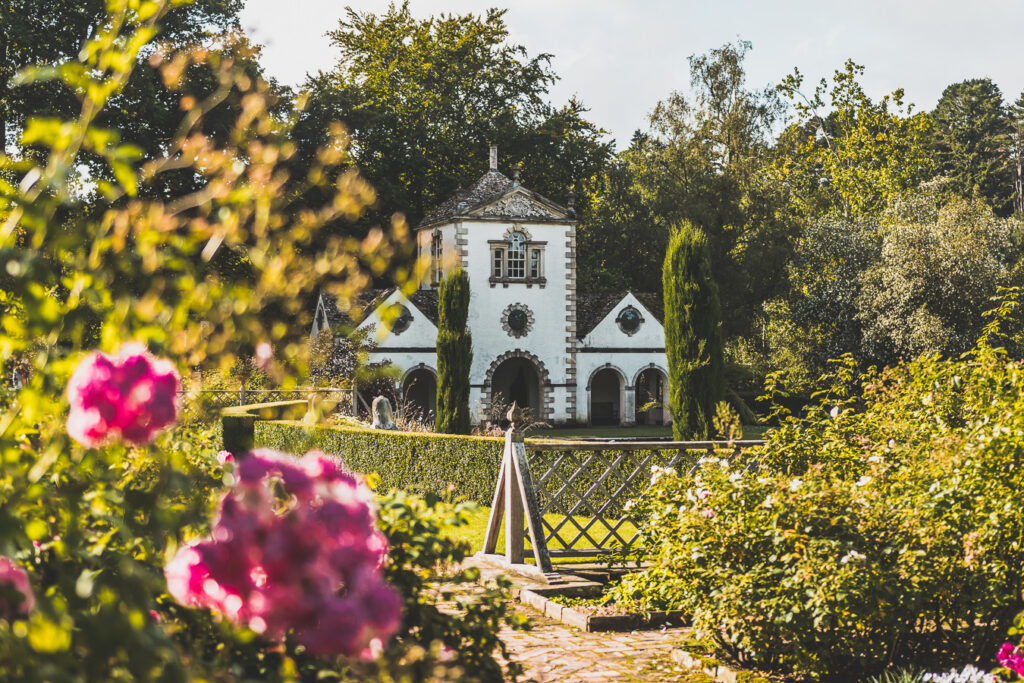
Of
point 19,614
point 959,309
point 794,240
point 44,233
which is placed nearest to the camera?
point 19,614

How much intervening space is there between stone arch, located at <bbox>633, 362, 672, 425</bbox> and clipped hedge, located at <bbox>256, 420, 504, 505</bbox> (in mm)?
22465

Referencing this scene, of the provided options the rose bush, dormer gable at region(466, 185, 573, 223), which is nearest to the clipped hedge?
the rose bush

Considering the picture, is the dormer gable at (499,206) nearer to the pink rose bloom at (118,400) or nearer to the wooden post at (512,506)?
Answer: the wooden post at (512,506)

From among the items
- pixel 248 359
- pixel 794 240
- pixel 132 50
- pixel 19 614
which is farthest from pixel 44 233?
pixel 794 240

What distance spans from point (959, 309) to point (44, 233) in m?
32.1

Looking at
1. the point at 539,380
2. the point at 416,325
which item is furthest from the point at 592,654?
the point at 539,380

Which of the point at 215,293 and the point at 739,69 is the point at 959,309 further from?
the point at 215,293

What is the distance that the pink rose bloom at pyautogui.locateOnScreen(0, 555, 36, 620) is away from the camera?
1657 millimetres

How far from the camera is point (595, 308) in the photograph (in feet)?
125

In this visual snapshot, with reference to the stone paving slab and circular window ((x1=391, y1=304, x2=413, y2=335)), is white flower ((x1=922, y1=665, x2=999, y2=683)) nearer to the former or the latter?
the stone paving slab

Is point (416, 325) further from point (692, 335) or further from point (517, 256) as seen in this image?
point (692, 335)

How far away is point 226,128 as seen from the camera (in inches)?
1294

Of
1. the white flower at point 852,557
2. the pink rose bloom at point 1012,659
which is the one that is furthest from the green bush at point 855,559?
the pink rose bloom at point 1012,659

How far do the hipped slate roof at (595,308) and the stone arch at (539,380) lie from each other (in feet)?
6.35
